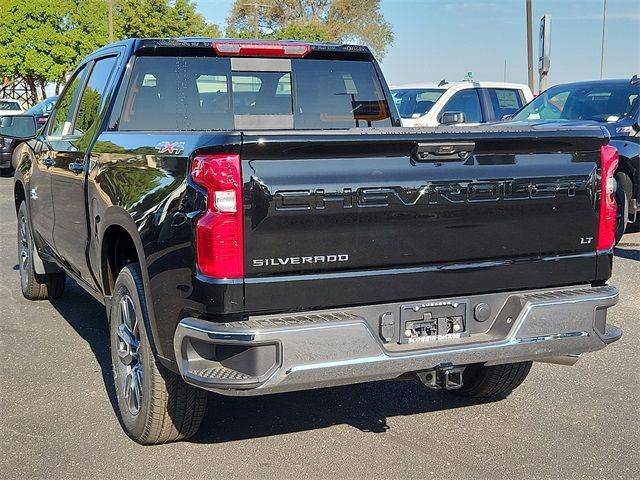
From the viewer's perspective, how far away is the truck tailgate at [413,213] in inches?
129

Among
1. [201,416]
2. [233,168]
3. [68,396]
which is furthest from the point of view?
[68,396]

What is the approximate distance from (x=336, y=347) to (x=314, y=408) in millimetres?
1345

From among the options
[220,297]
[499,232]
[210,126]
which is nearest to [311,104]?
[210,126]

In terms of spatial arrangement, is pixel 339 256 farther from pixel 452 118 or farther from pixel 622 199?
pixel 622 199

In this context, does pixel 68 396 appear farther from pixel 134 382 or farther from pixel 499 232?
pixel 499 232

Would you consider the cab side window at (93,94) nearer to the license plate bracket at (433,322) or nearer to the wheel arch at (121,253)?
the wheel arch at (121,253)

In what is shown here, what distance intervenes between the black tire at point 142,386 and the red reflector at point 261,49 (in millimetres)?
1704

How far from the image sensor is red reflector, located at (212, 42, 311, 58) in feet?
16.6

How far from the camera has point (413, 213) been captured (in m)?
3.48

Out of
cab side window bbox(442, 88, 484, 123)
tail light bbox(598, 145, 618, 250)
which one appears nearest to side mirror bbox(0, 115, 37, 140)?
tail light bbox(598, 145, 618, 250)

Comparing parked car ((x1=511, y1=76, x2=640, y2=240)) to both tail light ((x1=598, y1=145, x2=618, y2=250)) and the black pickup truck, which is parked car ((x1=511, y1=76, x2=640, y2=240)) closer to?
tail light ((x1=598, y1=145, x2=618, y2=250))

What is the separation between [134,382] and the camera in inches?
161

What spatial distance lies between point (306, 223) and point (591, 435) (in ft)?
6.50

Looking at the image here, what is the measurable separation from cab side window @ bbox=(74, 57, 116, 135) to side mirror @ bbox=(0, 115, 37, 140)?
914 mm
